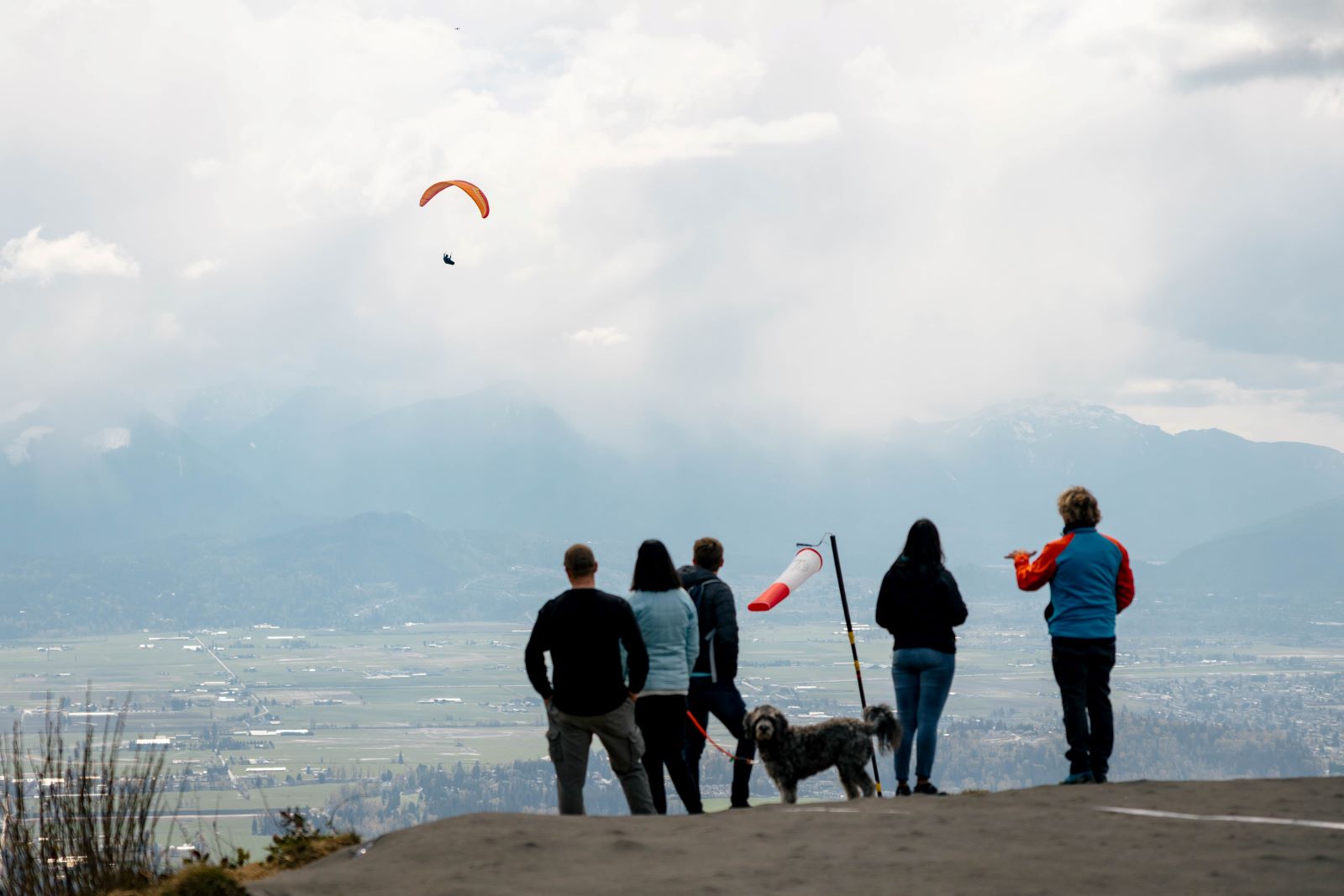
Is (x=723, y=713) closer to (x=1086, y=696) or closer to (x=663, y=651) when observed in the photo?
(x=663, y=651)

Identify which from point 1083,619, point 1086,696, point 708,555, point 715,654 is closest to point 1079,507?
point 1083,619

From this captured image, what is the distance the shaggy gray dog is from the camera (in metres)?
10.1

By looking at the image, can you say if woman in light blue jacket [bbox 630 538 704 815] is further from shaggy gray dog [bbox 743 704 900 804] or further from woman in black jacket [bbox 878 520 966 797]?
woman in black jacket [bbox 878 520 966 797]

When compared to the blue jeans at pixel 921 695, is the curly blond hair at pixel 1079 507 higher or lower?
higher

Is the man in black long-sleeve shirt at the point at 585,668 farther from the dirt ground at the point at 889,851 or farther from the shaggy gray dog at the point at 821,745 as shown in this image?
the shaggy gray dog at the point at 821,745

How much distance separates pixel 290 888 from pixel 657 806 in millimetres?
4001

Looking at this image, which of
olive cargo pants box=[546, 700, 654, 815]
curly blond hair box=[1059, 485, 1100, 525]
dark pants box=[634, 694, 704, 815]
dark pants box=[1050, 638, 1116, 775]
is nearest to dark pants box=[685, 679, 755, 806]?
dark pants box=[634, 694, 704, 815]

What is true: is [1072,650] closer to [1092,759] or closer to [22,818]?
[1092,759]

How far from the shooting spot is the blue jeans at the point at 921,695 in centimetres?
1030

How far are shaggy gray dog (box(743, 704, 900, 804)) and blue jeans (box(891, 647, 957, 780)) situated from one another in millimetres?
114

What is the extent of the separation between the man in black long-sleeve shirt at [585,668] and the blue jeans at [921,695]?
2285 mm

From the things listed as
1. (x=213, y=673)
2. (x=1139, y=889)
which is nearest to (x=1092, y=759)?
(x=1139, y=889)

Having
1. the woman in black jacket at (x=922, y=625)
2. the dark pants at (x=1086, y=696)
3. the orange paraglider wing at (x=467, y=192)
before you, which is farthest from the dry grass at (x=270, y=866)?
the orange paraglider wing at (x=467, y=192)

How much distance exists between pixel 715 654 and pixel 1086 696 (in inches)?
111
